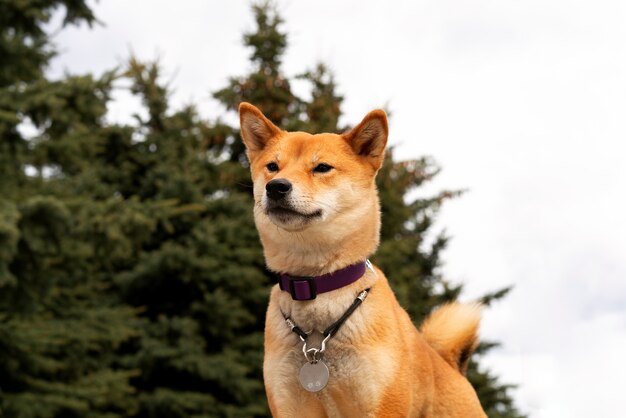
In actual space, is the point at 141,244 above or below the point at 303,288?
above

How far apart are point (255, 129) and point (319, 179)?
0.52 metres

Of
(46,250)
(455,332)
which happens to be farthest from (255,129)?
(46,250)

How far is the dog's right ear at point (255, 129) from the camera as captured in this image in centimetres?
364

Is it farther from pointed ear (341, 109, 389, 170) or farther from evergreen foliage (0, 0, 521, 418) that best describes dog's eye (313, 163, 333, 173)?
→ evergreen foliage (0, 0, 521, 418)

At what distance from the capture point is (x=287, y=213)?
3.28 meters

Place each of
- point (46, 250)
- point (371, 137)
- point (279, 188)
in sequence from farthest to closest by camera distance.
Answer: point (46, 250)
point (371, 137)
point (279, 188)

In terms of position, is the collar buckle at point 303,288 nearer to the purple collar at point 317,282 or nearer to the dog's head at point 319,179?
the purple collar at point 317,282

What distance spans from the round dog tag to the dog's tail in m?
1.31

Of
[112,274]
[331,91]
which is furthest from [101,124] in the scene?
[331,91]

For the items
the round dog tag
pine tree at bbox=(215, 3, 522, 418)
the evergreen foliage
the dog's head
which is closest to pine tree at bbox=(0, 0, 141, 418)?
the evergreen foliage

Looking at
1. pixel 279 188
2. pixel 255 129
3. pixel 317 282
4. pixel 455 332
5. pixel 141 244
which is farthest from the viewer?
pixel 141 244

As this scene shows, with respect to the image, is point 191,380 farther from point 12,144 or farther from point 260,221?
point 260,221

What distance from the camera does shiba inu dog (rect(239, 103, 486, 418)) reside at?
129 inches

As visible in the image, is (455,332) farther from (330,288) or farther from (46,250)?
(46,250)
